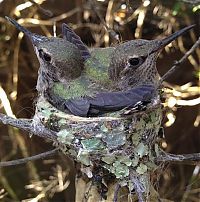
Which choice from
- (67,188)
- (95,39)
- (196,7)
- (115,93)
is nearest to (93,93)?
(115,93)

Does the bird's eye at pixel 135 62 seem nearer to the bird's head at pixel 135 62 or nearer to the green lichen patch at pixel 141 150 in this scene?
the bird's head at pixel 135 62

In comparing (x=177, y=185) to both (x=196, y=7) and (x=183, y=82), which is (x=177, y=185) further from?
(x=196, y=7)

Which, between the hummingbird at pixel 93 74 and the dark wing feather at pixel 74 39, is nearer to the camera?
the hummingbird at pixel 93 74

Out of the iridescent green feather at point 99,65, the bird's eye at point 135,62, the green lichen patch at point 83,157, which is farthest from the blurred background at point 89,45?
the green lichen patch at point 83,157

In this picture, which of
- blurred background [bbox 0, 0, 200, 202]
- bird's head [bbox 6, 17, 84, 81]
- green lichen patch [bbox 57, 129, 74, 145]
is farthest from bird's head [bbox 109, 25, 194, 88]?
blurred background [bbox 0, 0, 200, 202]

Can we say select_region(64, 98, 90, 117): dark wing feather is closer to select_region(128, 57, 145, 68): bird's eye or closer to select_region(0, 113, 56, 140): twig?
select_region(0, 113, 56, 140): twig

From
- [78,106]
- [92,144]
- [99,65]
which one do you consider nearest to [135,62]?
[99,65]
